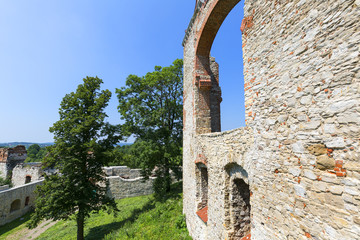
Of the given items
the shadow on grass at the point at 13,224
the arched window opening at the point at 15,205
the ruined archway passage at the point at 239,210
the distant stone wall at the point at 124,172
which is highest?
the ruined archway passage at the point at 239,210

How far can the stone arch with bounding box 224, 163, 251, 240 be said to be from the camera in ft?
13.5

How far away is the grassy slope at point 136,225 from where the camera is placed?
7.07 metres

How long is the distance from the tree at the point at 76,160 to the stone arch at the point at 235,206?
7008 mm

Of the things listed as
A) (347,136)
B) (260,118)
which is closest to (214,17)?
(260,118)

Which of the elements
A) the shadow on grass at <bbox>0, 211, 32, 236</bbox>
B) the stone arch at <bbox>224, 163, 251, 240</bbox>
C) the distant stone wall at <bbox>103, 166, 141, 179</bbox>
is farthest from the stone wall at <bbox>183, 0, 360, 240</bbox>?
the distant stone wall at <bbox>103, 166, 141, 179</bbox>

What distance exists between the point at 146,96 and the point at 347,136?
38.6 feet

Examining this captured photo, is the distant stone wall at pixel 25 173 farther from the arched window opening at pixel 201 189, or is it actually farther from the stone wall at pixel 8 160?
the arched window opening at pixel 201 189

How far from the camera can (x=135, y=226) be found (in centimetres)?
816

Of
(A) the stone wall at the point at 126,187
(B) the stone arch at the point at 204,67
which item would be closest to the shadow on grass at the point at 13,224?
(A) the stone wall at the point at 126,187

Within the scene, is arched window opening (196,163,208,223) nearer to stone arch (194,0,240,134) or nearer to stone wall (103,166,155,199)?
stone arch (194,0,240,134)

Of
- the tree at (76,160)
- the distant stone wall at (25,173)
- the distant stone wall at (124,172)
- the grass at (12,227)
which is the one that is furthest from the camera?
the distant stone wall at (124,172)

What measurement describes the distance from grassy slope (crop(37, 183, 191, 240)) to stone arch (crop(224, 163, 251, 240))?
2.99 meters

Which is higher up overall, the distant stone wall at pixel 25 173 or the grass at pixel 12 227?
the distant stone wall at pixel 25 173

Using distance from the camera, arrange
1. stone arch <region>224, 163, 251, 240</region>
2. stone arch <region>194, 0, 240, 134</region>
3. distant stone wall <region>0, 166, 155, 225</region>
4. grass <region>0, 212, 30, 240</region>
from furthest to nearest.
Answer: distant stone wall <region>0, 166, 155, 225</region>
grass <region>0, 212, 30, 240</region>
stone arch <region>194, 0, 240, 134</region>
stone arch <region>224, 163, 251, 240</region>
